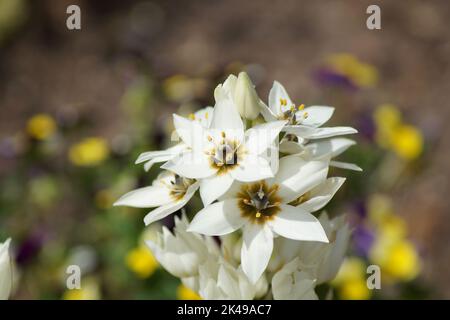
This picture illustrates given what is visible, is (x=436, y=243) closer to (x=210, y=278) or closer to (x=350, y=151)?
(x=350, y=151)

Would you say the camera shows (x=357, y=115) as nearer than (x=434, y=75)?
Yes

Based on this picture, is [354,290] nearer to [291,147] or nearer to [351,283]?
[351,283]

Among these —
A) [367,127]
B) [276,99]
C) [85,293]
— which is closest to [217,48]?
[367,127]

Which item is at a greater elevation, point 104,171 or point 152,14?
point 152,14

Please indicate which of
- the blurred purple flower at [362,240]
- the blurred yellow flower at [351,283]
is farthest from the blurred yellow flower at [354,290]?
the blurred purple flower at [362,240]

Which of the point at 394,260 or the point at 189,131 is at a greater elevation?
the point at 189,131

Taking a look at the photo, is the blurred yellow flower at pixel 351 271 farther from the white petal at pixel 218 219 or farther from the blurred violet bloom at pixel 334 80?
the white petal at pixel 218 219

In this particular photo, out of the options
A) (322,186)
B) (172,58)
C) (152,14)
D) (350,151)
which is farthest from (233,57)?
(322,186)
